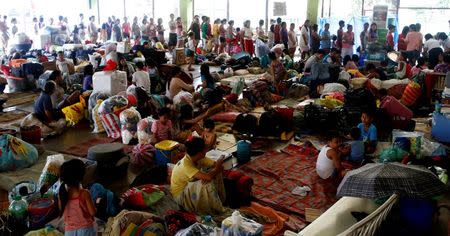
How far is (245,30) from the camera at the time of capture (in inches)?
699

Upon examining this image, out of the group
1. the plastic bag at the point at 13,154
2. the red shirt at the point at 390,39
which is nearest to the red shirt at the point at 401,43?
the red shirt at the point at 390,39

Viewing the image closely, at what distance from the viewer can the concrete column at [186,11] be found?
71.1ft

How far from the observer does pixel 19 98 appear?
10.5 meters

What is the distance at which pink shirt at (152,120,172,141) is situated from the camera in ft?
22.2

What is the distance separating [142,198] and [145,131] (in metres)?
2.27

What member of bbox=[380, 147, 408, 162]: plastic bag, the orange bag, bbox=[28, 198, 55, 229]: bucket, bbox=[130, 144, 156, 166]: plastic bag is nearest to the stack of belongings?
bbox=[130, 144, 156, 166]: plastic bag

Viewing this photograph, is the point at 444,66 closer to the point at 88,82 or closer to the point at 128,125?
the point at 128,125

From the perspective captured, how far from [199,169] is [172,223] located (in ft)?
2.45

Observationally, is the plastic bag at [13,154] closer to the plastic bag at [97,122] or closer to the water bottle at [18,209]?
the water bottle at [18,209]

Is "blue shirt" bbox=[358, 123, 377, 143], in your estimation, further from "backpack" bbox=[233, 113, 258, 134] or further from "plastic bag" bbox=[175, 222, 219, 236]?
"plastic bag" bbox=[175, 222, 219, 236]

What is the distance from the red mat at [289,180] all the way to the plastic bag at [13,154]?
9.53 feet

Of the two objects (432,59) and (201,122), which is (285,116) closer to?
(201,122)

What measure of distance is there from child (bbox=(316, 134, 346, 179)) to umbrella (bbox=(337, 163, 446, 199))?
1.63 meters

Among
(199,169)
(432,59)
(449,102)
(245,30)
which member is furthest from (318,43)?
(199,169)
